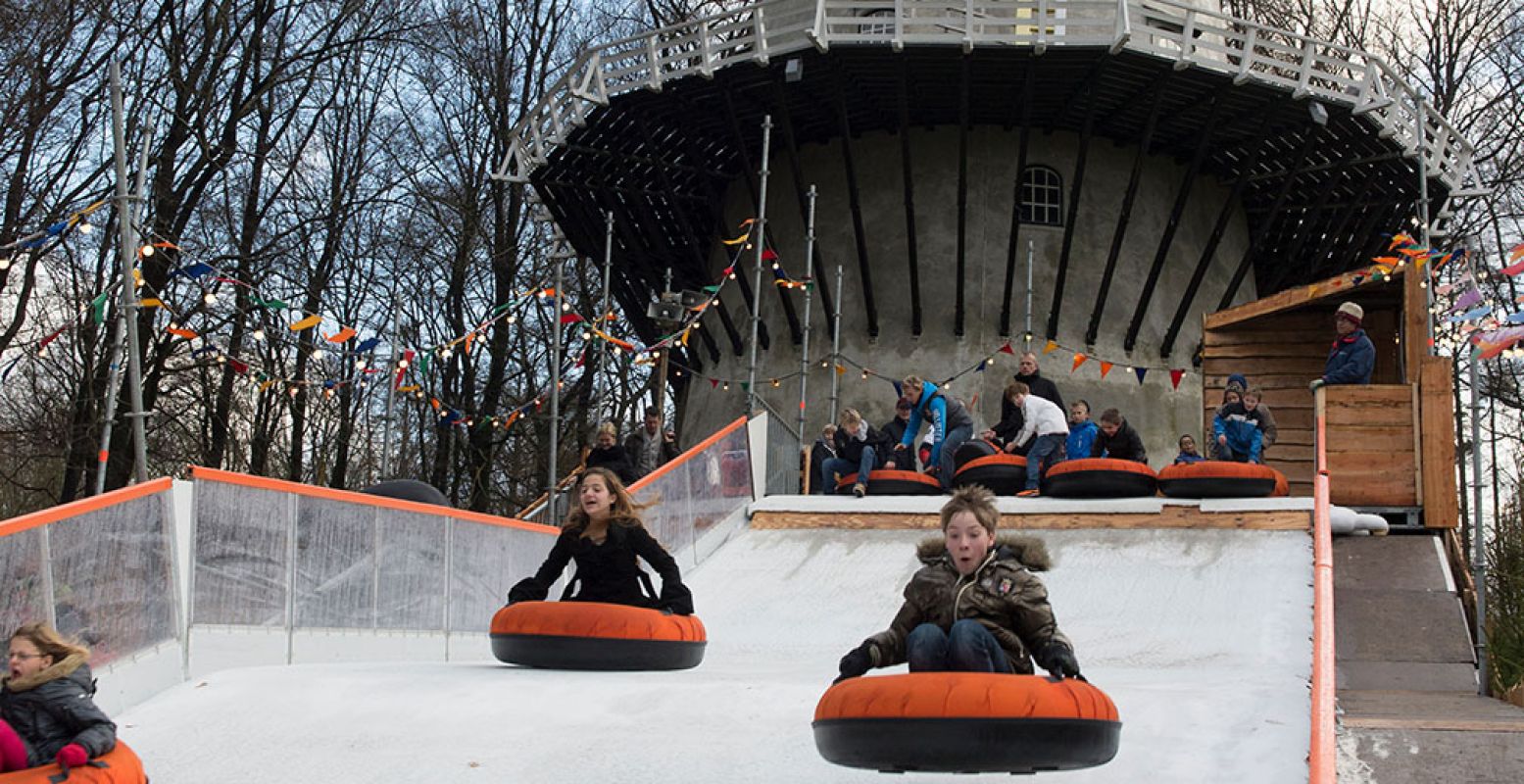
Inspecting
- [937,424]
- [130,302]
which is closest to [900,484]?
[937,424]

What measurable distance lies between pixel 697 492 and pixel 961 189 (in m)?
11.7

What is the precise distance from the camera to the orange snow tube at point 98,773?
5648 mm

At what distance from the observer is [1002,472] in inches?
643

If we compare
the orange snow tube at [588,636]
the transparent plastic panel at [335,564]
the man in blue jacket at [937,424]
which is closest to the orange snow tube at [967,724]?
the orange snow tube at [588,636]

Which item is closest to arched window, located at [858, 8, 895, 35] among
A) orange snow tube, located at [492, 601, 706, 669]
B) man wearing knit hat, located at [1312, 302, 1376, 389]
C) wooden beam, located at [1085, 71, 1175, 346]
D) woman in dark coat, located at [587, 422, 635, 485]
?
wooden beam, located at [1085, 71, 1175, 346]

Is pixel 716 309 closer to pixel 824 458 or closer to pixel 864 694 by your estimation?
pixel 824 458

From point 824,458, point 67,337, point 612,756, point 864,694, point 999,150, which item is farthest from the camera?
point 999,150

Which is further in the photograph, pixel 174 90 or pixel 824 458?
pixel 174 90

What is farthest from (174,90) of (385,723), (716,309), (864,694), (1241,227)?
(864,694)

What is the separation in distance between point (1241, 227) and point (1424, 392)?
15161mm

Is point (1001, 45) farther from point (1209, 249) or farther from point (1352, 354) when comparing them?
point (1352, 354)

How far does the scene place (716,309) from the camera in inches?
1198

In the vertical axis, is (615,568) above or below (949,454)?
below

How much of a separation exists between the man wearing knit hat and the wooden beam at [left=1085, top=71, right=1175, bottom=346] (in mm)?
9339
